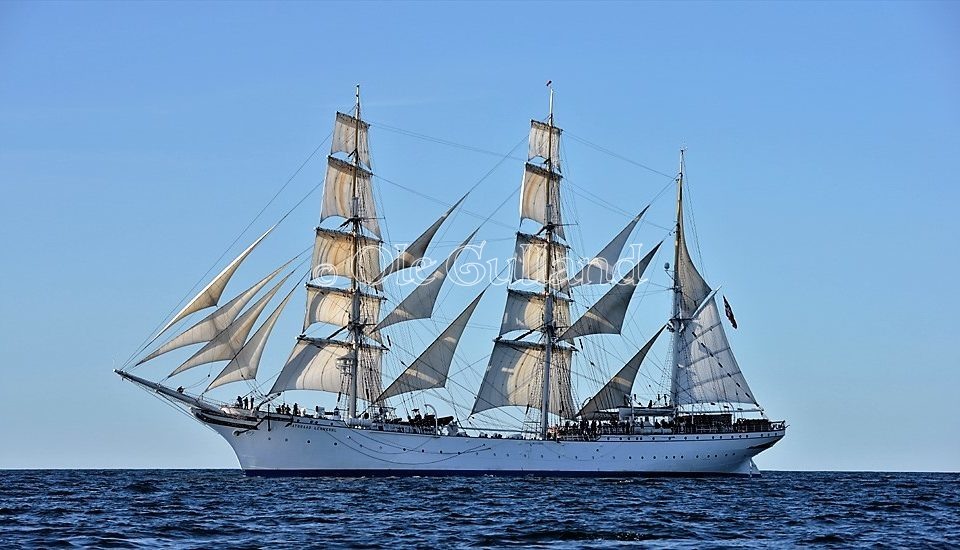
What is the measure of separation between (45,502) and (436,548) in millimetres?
29105

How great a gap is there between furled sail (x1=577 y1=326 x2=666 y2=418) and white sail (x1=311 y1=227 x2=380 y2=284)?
19.8 metres

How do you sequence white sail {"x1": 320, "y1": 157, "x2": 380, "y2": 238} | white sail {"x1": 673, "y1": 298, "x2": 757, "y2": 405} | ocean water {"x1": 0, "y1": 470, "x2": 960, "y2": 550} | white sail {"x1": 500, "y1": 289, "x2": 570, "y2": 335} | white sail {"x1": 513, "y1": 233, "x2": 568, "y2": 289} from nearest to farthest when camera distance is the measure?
ocean water {"x1": 0, "y1": 470, "x2": 960, "y2": 550} → white sail {"x1": 320, "y1": 157, "x2": 380, "y2": 238} → white sail {"x1": 500, "y1": 289, "x2": 570, "y2": 335} → white sail {"x1": 513, "y1": 233, "x2": 568, "y2": 289} → white sail {"x1": 673, "y1": 298, "x2": 757, "y2": 405}

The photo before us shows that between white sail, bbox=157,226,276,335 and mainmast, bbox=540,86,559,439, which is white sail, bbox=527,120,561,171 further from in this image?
white sail, bbox=157,226,276,335

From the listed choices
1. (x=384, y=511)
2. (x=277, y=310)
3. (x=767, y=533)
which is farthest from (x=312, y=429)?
(x=767, y=533)

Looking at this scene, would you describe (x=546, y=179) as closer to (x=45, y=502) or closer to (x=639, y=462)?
(x=639, y=462)

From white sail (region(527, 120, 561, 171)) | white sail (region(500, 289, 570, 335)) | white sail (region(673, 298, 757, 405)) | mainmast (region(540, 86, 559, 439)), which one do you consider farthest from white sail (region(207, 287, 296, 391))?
white sail (region(673, 298, 757, 405))

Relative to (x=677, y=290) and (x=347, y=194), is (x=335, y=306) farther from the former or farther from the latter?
(x=677, y=290)

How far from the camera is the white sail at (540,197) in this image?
96.6m

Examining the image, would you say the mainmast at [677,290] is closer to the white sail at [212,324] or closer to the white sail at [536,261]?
the white sail at [536,261]

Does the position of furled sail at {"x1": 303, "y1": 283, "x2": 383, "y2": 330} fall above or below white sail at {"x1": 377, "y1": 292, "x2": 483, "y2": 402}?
above

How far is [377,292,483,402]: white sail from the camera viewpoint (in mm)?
88000

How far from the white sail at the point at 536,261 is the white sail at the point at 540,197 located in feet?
4.91

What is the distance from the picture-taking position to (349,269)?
300ft

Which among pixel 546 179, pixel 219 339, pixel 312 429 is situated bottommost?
pixel 312 429
